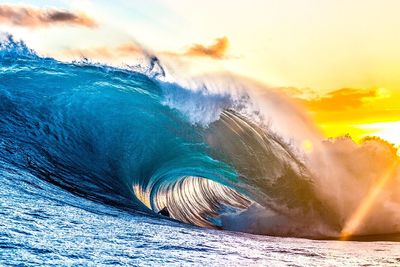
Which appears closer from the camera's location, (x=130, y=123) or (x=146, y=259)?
(x=146, y=259)

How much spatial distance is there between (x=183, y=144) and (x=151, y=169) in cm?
106

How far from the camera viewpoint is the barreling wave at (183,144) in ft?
33.7

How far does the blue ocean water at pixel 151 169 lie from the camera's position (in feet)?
15.1

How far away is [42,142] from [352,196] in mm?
7432

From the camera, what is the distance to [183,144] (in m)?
11.7

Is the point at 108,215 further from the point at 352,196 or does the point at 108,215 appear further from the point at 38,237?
the point at 352,196

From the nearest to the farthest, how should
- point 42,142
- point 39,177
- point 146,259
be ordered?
1. point 146,259
2. point 39,177
3. point 42,142

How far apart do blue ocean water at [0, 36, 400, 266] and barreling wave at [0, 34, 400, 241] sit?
0.11 feet

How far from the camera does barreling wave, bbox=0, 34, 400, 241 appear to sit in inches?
405

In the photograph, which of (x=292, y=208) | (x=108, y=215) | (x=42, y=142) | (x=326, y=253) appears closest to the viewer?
(x=326, y=253)

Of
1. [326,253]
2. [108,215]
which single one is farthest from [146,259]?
[326,253]

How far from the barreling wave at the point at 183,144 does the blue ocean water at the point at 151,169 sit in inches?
1.3

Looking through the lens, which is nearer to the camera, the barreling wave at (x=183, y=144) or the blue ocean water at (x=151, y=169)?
the blue ocean water at (x=151, y=169)

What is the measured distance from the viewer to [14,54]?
1399 centimetres
